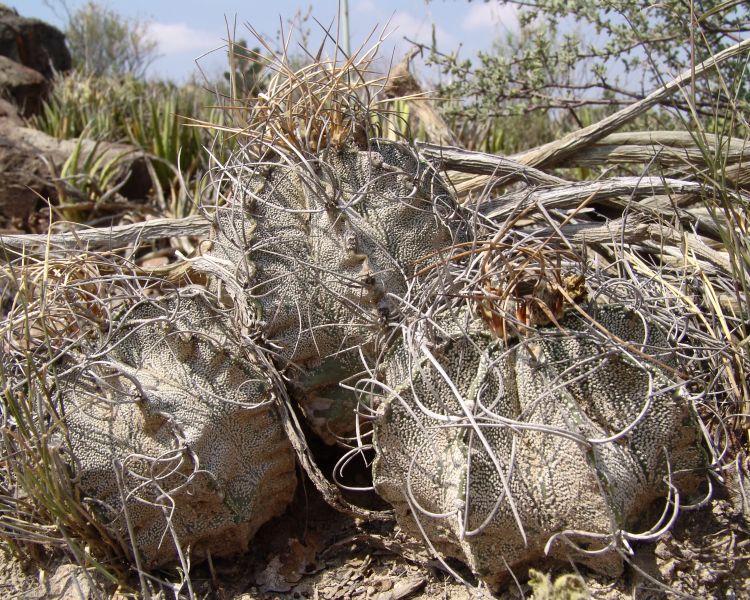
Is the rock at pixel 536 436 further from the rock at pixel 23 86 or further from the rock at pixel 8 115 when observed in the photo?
the rock at pixel 23 86

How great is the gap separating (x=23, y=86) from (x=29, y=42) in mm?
3547

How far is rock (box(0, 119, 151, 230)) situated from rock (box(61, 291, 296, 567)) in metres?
2.07

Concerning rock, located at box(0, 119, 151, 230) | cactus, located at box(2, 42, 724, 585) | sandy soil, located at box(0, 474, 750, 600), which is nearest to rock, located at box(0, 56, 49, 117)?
rock, located at box(0, 119, 151, 230)

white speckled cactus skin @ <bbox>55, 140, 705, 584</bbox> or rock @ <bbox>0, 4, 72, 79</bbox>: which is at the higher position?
rock @ <bbox>0, 4, 72, 79</bbox>

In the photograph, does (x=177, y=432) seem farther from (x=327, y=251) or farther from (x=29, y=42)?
(x=29, y=42)

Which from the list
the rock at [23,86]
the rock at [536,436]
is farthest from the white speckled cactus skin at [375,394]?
the rock at [23,86]

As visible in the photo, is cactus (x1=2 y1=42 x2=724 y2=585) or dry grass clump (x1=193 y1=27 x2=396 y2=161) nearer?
cactus (x1=2 y1=42 x2=724 y2=585)

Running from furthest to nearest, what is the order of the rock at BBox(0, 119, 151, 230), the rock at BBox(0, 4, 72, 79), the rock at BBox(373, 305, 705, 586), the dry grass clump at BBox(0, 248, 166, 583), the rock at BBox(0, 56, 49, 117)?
1. the rock at BBox(0, 4, 72, 79)
2. the rock at BBox(0, 56, 49, 117)
3. the rock at BBox(0, 119, 151, 230)
4. the dry grass clump at BBox(0, 248, 166, 583)
5. the rock at BBox(373, 305, 705, 586)

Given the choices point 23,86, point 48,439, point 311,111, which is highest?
point 23,86

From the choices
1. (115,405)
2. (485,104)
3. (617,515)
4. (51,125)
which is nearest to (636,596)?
(617,515)

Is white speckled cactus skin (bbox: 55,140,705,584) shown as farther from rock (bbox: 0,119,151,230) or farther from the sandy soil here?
rock (bbox: 0,119,151,230)

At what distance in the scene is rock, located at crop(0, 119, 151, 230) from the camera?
4312 millimetres

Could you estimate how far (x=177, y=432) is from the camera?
62.9 inches

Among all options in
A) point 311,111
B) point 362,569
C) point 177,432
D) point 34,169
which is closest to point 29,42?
point 34,169
